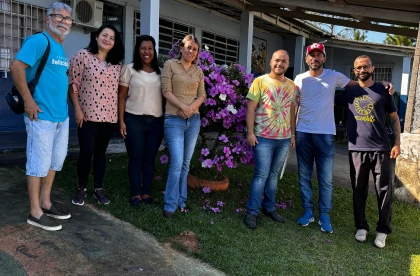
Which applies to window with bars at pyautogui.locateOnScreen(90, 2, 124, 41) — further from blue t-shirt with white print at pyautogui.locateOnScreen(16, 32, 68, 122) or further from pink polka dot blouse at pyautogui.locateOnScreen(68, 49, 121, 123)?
blue t-shirt with white print at pyautogui.locateOnScreen(16, 32, 68, 122)

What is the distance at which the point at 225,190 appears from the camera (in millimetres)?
4824

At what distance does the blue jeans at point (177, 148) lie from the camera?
3.65 m

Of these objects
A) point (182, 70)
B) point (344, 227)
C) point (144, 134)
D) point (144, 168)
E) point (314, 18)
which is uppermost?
point (314, 18)

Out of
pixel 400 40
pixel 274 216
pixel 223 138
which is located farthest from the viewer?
pixel 400 40

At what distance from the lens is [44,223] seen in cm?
316

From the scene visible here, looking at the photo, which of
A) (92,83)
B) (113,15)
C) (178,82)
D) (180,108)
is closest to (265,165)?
(180,108)

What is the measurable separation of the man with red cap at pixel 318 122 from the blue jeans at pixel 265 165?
22 centimetres

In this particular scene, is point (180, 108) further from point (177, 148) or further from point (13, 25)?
point (13, 25)

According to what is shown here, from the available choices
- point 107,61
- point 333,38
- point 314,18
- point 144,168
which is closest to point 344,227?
point 144,168

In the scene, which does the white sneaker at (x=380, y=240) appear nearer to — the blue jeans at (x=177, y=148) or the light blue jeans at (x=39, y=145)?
the blue jeans at (x=177, y=148)

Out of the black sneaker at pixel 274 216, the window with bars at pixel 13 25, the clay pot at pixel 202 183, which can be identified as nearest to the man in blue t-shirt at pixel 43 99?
the clay pot at pixel 202 183

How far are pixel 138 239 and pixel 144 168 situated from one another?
878 mm

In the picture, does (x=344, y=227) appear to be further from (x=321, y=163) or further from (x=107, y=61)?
(x=107, y=61)

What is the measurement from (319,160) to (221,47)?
337 inches
